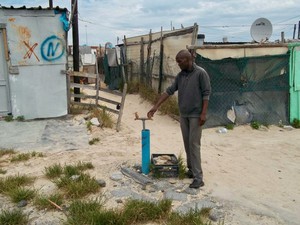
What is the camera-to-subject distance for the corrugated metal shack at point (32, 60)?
28.2 feet

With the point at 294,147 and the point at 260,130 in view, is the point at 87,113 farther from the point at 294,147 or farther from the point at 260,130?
the point at 294,147

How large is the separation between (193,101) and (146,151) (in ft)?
3.55

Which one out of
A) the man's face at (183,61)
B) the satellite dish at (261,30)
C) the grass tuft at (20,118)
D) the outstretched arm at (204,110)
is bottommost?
the grass tuft at (20,118)

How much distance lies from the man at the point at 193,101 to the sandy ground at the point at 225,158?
47 cm

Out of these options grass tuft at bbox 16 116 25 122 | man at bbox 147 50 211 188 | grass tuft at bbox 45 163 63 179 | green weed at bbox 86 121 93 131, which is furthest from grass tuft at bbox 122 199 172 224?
grass tuft at bbox 16 116 25 122

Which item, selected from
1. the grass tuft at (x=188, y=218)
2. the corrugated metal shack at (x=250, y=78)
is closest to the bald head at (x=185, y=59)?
the grass tuft at (x=188, y=218)

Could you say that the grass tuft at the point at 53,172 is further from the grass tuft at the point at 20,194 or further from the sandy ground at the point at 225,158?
the grass tuft at the point at 20,194

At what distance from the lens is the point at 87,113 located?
9.73 m

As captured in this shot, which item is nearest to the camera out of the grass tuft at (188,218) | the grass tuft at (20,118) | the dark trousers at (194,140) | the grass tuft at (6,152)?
the grass tuft at (188,218)

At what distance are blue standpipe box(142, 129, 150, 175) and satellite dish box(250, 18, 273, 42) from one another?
6.72 metres

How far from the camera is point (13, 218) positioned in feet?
12.3

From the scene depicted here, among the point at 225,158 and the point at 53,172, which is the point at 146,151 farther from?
the point at 225,158

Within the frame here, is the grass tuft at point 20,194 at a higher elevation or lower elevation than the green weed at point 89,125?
lower

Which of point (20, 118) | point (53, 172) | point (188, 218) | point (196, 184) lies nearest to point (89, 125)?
point (20, 118)
